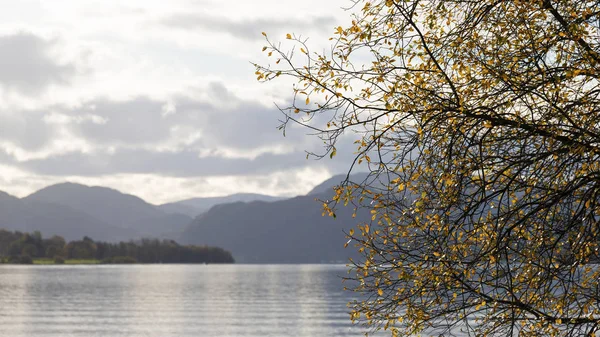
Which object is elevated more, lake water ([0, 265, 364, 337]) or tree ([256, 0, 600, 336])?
tree ([256, 0, 600, 336])

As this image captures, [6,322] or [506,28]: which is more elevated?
[506,28]

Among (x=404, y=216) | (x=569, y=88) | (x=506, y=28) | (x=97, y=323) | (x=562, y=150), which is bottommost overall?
(x=97, y=323)

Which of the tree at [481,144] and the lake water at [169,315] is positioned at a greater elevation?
the tree at [481,144]

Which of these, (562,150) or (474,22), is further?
(474,22)

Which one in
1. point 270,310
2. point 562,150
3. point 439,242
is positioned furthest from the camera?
point 270,310

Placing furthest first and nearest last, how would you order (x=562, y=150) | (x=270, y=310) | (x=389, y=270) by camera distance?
(x=270, y=310) → (x=389, y=270) → (x=562, y=150)

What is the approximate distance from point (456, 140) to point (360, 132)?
1796mm

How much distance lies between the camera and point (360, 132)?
1485cm

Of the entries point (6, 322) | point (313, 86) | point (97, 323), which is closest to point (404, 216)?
point (313, 86)

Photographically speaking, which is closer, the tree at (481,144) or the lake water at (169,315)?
the tree at (481,144)

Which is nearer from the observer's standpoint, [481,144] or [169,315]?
[481,144]

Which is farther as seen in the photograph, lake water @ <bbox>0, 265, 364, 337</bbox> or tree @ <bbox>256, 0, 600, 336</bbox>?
lake water @ <bbox>0, 265, 364, 337</bbox>

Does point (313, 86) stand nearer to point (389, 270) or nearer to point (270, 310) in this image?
point (389, 270)

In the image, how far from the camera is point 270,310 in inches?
3556
